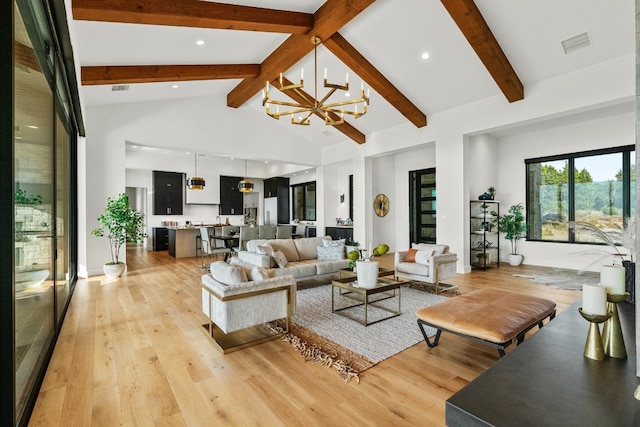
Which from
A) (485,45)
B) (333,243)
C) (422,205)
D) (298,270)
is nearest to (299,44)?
(485,45)

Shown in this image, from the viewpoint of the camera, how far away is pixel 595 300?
124 centimetres

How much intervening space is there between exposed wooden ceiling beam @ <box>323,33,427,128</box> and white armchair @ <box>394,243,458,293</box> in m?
3.14

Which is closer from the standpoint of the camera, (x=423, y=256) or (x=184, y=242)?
(x=423, y=256)

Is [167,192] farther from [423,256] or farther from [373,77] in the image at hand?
[423,256]

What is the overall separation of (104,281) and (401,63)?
21.8 ft

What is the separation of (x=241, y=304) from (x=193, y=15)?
11.7ft

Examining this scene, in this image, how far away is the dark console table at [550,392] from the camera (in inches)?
35.0

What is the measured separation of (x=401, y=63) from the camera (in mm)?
5609

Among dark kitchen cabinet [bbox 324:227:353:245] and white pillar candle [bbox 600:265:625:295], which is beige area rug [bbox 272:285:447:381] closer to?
white pillar candle [bbox 600:265:625:295]

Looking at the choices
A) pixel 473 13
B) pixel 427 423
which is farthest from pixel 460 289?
pixel 473 13

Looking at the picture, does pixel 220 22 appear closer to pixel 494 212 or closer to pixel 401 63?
pixel 401 63

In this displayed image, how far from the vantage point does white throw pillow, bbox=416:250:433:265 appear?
491 cm

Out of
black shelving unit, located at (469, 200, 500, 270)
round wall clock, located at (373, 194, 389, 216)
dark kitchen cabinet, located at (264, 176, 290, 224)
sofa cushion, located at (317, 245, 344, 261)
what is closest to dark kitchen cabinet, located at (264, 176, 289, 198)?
dark kitchen cabinet, located at (264, 176, 290, 224)
